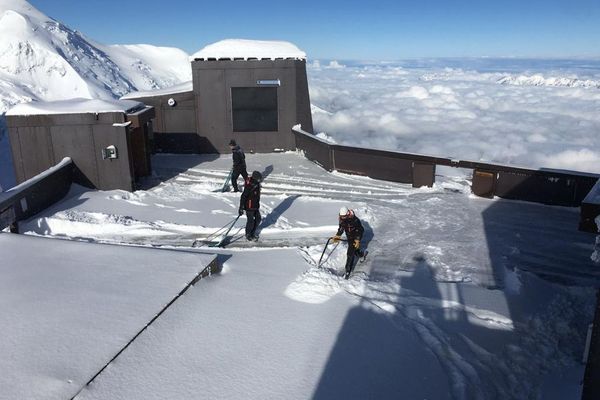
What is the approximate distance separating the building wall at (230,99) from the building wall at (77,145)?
6.41m

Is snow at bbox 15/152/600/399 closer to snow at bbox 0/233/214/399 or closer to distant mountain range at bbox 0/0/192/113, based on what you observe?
snow at bbox 0/233/214/399

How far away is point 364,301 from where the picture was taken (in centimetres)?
714

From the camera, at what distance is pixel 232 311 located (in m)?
6.54

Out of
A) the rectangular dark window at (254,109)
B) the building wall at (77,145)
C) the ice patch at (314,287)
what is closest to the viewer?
the ice patch at (314,287)

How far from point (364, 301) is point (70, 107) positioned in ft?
35.8

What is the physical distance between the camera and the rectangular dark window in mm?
19203

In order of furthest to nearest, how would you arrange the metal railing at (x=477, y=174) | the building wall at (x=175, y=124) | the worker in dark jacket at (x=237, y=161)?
the building wall at (x=175, y=124), the worker in dark jacket at (x=237, y=161), the metal railing at (x=477, y=174)

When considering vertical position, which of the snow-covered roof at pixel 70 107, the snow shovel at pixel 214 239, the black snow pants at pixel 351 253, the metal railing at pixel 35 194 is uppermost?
the snow-covered roof at pixel 70 107

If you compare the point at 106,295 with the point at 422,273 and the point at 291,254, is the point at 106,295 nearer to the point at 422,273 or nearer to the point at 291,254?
the point at 291,254

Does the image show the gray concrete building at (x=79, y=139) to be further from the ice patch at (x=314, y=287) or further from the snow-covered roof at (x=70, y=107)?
the ice patch at (x=314, y=287)

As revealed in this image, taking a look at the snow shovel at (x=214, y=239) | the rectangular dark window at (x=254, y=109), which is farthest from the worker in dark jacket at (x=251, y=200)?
the rectangular dark window at (x=254, y=109)

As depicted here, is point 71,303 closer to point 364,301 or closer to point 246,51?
point 364,301

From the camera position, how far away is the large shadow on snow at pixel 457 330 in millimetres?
5371

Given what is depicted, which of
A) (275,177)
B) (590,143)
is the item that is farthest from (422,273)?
(590,143)
